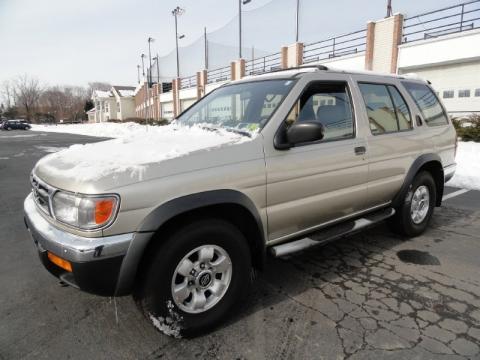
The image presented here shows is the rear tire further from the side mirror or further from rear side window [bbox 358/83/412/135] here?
the side mirror

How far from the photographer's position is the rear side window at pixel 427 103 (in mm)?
4305

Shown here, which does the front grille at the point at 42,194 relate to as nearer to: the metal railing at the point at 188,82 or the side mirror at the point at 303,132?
the side mirror at the point at 303,132

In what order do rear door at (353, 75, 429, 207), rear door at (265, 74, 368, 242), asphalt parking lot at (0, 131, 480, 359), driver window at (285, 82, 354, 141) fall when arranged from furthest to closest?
rear door at (353, 75, 429, 207)
driver window at (285, 82, 354, 141)
rear door at (265, 74, 368, 242)
asphalt parking lot at (0, 131, 480, 359)

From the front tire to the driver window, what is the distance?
1.20 metres

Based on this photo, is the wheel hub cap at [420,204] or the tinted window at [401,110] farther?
the wheel hub cap at [420,204]

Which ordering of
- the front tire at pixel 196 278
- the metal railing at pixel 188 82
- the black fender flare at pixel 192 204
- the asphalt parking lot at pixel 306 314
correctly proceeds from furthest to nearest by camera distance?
1. the metal railing at pixel 188 82
2. the asphalt parking lot at pixel 306 314
3. the front tire at pixel 196 278
4. the black fender flare at pixel 192 204

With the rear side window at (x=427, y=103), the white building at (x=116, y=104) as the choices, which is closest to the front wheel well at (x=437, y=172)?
the rear side window at (x=427, y=103)

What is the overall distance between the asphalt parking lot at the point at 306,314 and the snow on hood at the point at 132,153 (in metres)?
1.20

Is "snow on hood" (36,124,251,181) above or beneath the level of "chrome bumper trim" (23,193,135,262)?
above

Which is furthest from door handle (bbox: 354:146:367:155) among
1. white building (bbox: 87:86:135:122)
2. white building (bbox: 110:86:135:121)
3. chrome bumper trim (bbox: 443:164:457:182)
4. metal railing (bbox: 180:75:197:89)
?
white building (bbox: 110:86:135:121)

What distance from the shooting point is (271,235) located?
2.86 meters

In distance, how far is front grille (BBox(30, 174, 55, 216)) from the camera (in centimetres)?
236

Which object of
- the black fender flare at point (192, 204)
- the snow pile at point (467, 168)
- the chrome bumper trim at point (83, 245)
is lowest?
the snow pile at point (467, 168)

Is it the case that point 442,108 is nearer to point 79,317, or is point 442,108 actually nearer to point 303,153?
point 303,153
